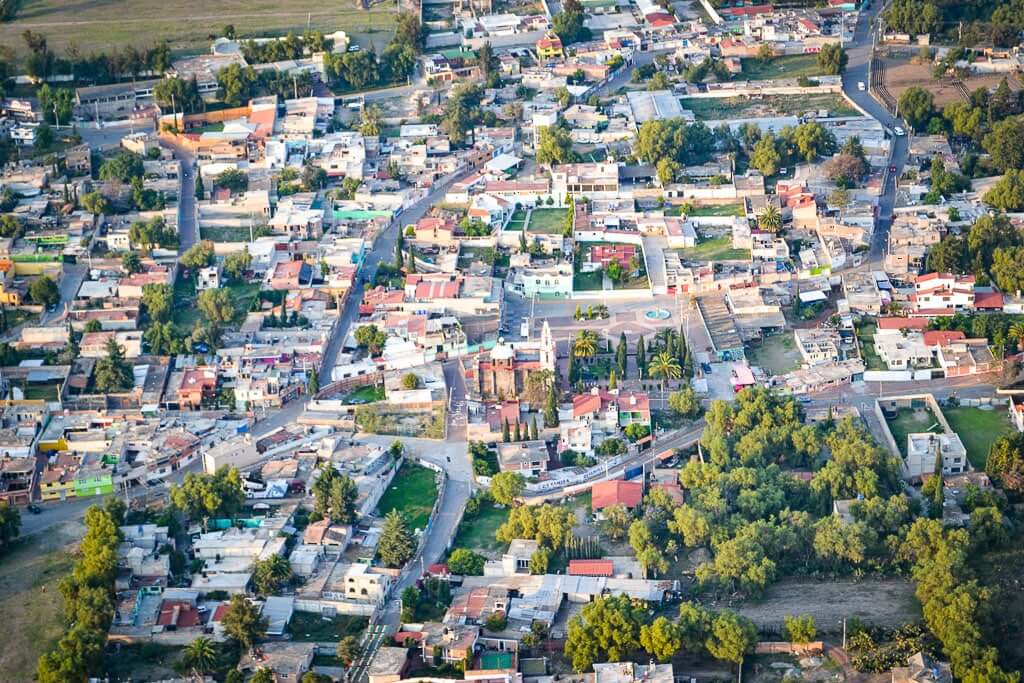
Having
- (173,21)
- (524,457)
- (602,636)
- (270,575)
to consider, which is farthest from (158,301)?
(173,21)

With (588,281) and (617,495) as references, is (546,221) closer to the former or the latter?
(588,281)

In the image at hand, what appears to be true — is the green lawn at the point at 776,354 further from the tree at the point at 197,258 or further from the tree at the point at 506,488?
the tree at the point at 197,258

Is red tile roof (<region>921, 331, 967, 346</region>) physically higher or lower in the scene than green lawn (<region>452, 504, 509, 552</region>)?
higher

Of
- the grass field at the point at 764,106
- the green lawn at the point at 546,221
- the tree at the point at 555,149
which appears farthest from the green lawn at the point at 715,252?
the grass field at the point at 764,106

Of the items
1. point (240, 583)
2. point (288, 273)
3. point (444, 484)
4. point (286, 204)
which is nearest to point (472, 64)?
point (286, 204)

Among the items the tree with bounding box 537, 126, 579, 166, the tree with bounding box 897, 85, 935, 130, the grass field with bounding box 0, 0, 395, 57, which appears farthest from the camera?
the grass field with bounding box 0, 0, 395, 57

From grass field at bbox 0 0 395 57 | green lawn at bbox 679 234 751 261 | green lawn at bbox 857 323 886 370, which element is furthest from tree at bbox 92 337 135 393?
grass field at bbox 0 0 395 57

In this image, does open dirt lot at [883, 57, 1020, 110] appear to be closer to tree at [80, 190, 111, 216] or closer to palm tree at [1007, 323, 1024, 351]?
palm tree at [1007, 323, 1024, 351]
